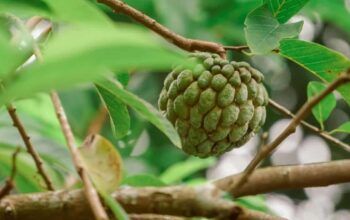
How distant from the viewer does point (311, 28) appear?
15.0ft

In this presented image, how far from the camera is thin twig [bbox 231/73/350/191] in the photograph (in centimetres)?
86

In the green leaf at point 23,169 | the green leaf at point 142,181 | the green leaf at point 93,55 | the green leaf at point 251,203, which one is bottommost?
the green leaf at point 251,203

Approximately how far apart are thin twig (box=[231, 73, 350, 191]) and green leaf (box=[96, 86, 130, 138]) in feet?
1.37

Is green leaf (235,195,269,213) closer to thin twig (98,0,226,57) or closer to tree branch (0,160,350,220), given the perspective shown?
tree branch (0,160,350,220)

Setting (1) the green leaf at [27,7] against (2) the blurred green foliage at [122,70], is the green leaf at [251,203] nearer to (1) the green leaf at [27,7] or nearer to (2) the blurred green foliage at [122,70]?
Answer: (2) the blurred green foliage at [122,70]

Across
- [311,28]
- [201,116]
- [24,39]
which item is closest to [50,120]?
[201,116]

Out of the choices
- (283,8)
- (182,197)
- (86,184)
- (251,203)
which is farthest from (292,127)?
(251,203)

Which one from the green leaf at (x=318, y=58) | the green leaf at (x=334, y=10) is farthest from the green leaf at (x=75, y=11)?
the green leaf at (x=334, y=10)

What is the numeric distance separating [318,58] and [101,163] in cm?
46

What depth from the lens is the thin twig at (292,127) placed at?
0.86 metres

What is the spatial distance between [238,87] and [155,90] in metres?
2.00

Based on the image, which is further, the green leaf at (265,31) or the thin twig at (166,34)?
the thin twig at (166,34)

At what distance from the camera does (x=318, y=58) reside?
1.34 m

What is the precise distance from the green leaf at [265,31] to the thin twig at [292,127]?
14.0 inches
